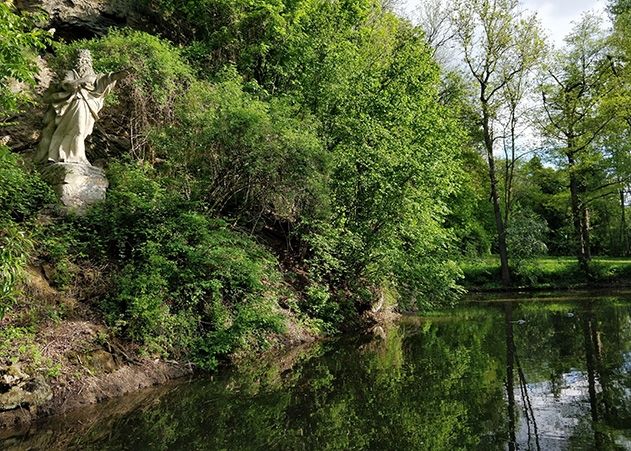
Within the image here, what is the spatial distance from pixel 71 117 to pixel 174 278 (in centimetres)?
384

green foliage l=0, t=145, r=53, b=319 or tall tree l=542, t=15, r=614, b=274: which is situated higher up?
tall tree l=542, t=15, r=614, b=274

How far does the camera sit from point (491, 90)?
2569cm

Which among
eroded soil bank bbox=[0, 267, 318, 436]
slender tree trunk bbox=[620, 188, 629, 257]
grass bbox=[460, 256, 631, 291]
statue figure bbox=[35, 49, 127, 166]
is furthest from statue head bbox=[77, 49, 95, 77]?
slender tree trunk bbox=[620, 188, 629, 257]

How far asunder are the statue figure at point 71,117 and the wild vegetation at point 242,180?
63 centimetres

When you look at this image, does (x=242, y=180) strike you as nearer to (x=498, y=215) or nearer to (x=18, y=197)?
(x=18, y=197)

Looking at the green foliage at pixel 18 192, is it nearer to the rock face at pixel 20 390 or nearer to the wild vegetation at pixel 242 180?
the wild vegetation at pixel 242 180

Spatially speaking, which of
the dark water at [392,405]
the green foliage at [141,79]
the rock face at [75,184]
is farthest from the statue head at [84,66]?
the dark water at [392,405]

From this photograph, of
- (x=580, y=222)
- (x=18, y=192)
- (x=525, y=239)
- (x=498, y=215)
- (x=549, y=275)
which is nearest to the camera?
(x=18, y=192)

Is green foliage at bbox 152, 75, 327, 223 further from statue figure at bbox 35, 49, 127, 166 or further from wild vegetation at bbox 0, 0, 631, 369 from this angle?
statue figure at bbox 35, 49, 127, 166

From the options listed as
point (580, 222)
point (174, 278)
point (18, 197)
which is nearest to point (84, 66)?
point (18, 197)

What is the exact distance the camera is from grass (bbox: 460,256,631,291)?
77.0 ft

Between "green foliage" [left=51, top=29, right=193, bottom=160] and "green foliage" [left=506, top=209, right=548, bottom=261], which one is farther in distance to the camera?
"green foliage" [left=506, top=209, right=548, bottom=261]

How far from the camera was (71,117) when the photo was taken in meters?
9.23

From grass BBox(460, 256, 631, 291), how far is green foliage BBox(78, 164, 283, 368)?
1654cm
